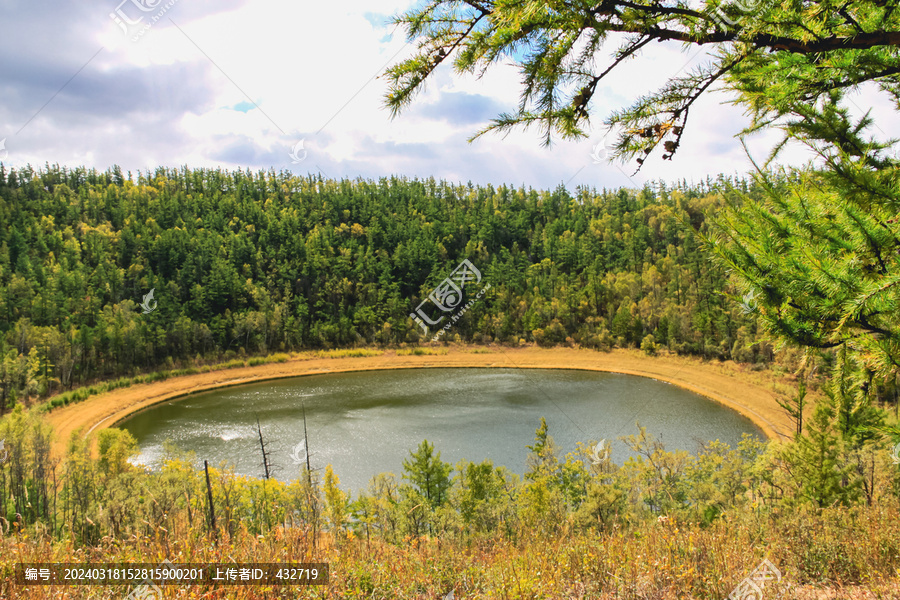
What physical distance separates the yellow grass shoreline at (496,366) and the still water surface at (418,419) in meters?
1.32

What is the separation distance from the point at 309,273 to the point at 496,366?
92.1 ft

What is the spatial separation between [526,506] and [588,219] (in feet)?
190

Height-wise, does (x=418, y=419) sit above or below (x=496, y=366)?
below

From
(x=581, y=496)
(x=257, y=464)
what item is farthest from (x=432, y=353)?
(x=581, y=496)

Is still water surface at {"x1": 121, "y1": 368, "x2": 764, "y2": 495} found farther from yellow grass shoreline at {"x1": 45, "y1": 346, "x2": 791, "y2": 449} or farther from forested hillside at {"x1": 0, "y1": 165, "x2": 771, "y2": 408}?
forested hillside at {"x1": 0, "y1": 165, "x2": 771, "y2": 408}

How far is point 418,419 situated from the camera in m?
26.1

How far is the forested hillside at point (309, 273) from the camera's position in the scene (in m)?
39.8

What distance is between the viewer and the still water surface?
20770mm

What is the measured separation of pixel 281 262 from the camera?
191ft
